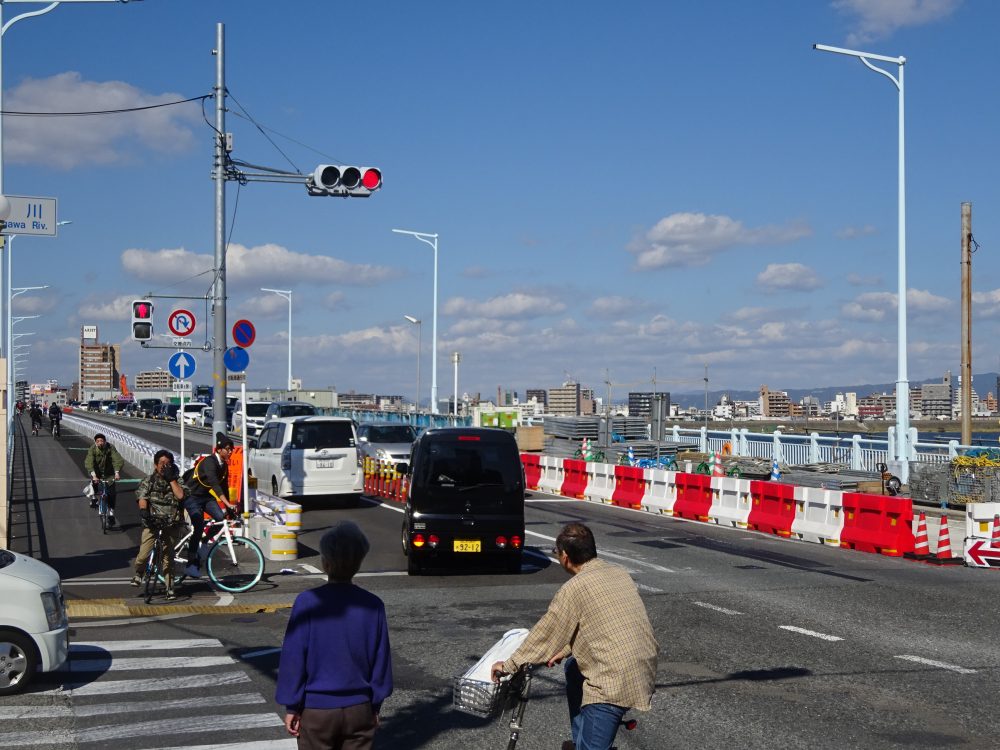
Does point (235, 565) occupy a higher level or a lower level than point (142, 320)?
lower

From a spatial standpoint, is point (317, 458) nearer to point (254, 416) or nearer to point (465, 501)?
point (465, 501)

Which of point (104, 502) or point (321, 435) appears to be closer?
point (104, 502)

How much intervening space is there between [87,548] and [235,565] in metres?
5.79

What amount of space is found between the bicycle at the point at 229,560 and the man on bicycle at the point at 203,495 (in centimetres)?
20

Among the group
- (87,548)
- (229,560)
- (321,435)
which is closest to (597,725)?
(229,560)

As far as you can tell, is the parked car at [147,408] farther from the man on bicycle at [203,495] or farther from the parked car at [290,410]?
the man on bicycle at [203,495]

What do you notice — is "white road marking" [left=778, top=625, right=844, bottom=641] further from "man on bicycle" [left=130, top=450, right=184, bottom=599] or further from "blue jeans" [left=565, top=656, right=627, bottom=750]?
"man on bicycle" [left=130, top=450, right=184, bottom=599]

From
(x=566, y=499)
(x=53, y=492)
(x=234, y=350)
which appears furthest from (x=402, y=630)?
(x=53, y=492)

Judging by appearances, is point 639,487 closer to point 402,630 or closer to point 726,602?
point 726,602

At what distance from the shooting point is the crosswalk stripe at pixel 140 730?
7195 millimetres

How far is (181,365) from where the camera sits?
76.1 ft

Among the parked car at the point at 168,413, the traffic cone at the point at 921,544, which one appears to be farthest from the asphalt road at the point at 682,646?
the parked car at the point at 168,413

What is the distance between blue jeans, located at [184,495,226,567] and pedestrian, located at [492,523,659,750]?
398 inches

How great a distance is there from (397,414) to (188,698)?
56.0 m
